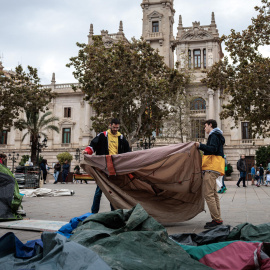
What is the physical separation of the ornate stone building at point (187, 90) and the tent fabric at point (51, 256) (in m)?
33.4

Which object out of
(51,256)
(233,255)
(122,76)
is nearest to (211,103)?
(122,76)

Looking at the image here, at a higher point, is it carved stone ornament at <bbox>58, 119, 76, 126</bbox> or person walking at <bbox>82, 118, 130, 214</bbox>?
carved stone ornament at <bbox>58, 119, 76, 126</bbox>

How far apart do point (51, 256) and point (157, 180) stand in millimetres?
3395

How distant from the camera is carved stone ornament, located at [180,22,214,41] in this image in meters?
40.7

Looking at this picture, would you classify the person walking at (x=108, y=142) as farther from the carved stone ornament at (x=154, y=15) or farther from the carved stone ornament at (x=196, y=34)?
the carved stone ornament at (x=154, y=15)

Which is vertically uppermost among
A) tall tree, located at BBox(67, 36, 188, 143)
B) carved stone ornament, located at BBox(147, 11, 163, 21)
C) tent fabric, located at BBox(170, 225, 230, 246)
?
carved stone ornament, located at BBox(147, 11, 163, 21)

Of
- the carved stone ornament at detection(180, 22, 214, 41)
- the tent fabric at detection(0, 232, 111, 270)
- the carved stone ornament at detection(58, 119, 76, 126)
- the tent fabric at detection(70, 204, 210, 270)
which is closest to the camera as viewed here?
the tent fabric at detection(0, 232, 111, 270)

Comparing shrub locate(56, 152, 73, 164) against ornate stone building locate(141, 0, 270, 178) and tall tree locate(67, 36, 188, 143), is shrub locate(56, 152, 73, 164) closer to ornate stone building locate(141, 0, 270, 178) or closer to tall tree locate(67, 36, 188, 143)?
ornate stone building locate(141, 0, 270, 178)

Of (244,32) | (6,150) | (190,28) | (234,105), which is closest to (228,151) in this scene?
(190,28)

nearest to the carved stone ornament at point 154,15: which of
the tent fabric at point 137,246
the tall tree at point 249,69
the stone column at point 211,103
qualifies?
the stone column at point 211,103

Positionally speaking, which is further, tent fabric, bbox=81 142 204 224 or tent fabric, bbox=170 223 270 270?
tent fabric, bbox=81 142 204 224

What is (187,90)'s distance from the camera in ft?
129

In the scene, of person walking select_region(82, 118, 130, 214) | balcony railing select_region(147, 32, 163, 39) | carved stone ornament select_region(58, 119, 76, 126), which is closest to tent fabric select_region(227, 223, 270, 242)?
person walking select_region(82, 118, 130, 214)

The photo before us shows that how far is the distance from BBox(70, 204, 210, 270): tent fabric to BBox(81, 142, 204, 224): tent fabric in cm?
211
